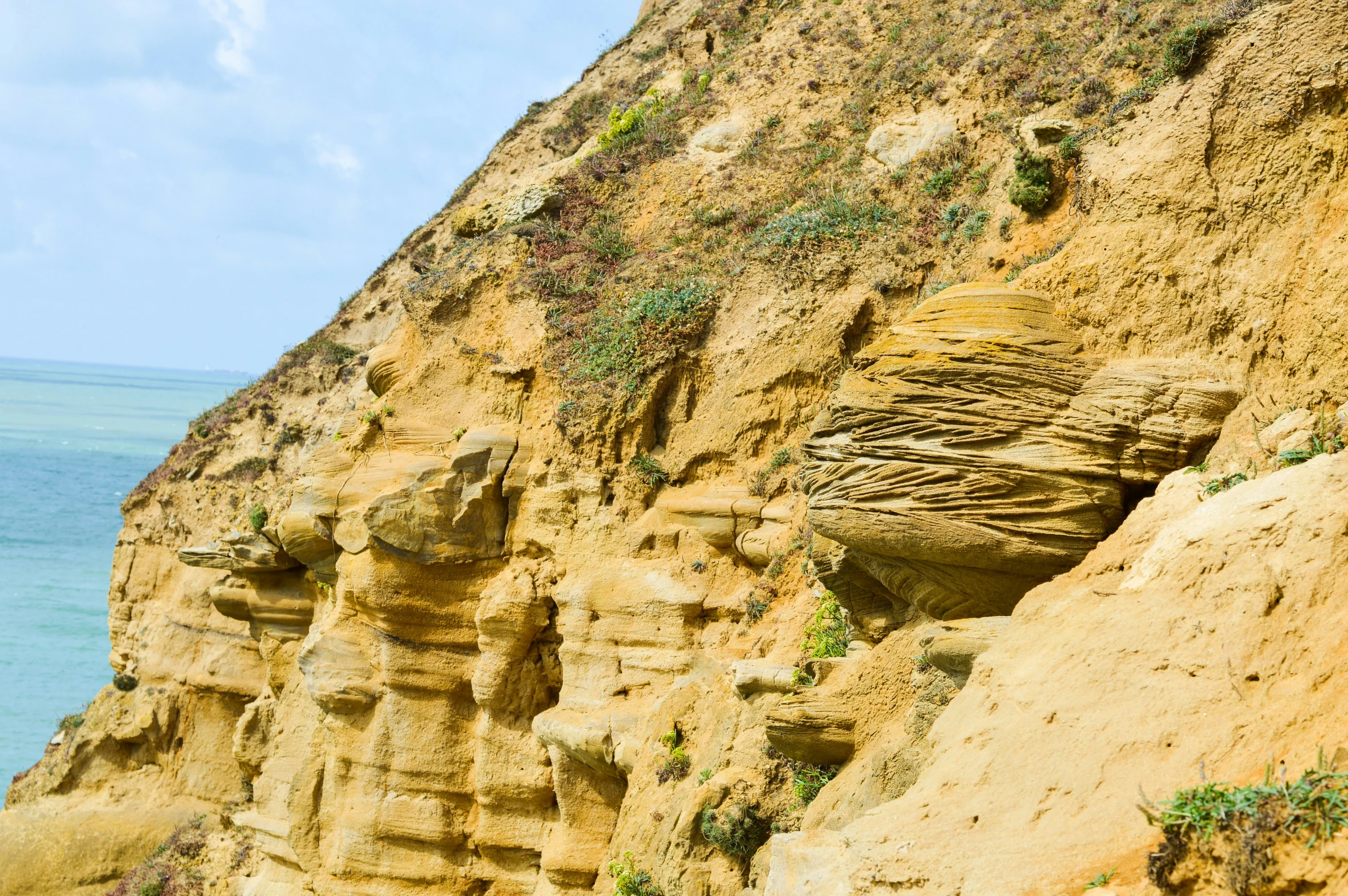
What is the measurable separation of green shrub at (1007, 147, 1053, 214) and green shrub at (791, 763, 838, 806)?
24.0ft

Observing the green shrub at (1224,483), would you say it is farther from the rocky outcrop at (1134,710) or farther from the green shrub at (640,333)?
the green shrub at (640,333)

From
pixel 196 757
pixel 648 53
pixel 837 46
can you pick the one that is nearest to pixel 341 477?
pixel 196 757

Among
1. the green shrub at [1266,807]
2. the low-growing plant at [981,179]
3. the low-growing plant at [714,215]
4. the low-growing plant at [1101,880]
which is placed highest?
the low-growing plant at [714,215]

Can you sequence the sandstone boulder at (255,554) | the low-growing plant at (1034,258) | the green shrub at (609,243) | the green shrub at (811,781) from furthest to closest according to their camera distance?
the sandstone boulder at (255,554)
the green shrub at (609,243)
the low-growing plant at (1034,258)
the green shrub at (811,781)

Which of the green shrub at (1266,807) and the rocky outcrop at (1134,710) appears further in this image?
the rocky outcrop at (1134,710)

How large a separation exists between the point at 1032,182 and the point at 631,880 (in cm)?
996

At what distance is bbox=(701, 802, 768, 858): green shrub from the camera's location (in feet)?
41.2

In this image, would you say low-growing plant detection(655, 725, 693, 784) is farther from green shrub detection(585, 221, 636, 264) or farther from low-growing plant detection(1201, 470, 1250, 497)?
green shrub detection(585, 221, 636, 264)

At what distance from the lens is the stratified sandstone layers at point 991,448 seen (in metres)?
10.2

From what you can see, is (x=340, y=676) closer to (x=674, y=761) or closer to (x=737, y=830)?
(x=674, y=761)

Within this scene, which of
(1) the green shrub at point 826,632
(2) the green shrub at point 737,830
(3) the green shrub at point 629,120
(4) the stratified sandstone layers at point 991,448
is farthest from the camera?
(3) the green shrub at point 629,120

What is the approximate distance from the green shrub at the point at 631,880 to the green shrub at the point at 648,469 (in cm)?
541

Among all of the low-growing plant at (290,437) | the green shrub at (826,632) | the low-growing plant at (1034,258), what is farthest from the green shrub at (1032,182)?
the low-growing plant at (290,437)

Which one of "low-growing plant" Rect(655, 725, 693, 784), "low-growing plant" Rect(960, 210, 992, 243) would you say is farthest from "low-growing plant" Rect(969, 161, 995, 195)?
"low-growing plant" Rect(655, 725, 693, 784)
